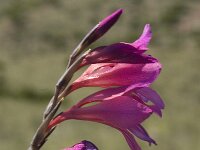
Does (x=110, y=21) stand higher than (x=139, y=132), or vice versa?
(x=110, y=21)

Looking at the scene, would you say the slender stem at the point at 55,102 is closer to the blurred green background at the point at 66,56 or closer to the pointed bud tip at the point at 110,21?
the pointed bud tip at the point at 110,21

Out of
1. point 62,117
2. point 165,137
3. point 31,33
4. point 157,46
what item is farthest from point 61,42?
point 62,117

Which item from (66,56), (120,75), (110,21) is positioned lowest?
(66,56)

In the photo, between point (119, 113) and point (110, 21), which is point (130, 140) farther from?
point (110, 21)

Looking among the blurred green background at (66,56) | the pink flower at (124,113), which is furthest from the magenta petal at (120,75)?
the blurred green background at (66,56)

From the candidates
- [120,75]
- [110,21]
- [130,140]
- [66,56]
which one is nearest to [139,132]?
[130,140]

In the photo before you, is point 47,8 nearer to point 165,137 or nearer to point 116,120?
point 165,137

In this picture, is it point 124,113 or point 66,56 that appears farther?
point 66,56
